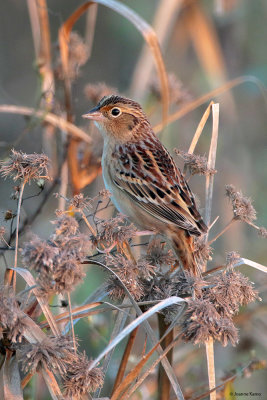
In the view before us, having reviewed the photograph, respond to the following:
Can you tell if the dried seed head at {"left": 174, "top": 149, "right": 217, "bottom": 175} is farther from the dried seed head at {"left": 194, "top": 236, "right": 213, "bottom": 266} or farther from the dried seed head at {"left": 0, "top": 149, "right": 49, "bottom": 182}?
the dried seed head at {"left": 0, "top": 149, "right": 49, "bottom": 182}

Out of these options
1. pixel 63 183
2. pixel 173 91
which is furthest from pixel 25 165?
pixel 173 91

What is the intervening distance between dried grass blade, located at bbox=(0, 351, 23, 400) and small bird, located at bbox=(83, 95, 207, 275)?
114 centimetres

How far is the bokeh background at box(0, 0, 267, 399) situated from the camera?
4.52 m

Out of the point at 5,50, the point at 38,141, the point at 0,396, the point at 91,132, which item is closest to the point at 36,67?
the point at 91,132

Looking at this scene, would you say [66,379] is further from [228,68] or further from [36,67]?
[228,68]

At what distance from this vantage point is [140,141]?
4.20 metres

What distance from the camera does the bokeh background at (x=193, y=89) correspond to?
4.52 meters

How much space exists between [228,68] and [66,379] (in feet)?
15.6

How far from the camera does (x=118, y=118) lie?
4246 millimetres

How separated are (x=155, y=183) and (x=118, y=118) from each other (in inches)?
29.9

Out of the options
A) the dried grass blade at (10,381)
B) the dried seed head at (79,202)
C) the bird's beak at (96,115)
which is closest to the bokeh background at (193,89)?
the bird's beak at (96,115)

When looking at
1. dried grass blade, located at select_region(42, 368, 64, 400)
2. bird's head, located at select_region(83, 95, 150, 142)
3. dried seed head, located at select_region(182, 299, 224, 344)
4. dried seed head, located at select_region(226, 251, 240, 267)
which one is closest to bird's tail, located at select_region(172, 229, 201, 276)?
dried seed head, located at select_region(226, 251, 240, 267)

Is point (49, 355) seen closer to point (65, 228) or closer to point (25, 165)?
point (65, 228)

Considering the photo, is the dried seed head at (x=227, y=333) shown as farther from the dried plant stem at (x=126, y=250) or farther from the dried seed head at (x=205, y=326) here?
the dried plant stem at (x=126, y=250)
